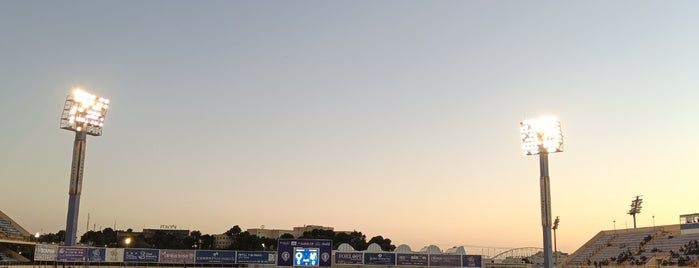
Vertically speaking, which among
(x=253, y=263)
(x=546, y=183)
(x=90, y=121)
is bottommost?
(x=253, y=263)

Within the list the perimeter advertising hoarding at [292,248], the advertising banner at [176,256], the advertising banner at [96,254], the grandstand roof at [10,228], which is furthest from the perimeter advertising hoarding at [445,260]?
the grandstand roof at [10,228]

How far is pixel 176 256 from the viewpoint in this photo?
220 ft

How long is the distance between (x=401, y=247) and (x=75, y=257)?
44.8 meters

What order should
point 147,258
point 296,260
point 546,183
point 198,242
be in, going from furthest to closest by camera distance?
point 198,242, point 147,258, point 546,183, point 296,260

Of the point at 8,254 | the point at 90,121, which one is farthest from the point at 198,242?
the point at 90,121

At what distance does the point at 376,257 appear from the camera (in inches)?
2849

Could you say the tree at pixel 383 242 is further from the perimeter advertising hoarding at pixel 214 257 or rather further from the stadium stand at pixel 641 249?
the perimeter advertising hoarding at pixel 214 257

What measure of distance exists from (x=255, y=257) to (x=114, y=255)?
14.4m

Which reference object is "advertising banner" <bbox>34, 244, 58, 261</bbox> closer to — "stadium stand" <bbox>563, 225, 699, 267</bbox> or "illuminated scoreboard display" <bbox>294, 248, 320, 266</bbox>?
"illuminated scoreboard display" <bbox>294, 248, 320, 266</bbox>

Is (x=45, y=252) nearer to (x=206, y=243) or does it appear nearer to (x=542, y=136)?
(x=542, y=136)

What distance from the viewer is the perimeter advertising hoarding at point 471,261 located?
74.7m

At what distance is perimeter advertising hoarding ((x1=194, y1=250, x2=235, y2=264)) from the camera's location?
67688 millimetres

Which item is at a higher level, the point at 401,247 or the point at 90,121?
the point at 90,121

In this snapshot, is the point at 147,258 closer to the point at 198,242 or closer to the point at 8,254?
the point at 8,254
